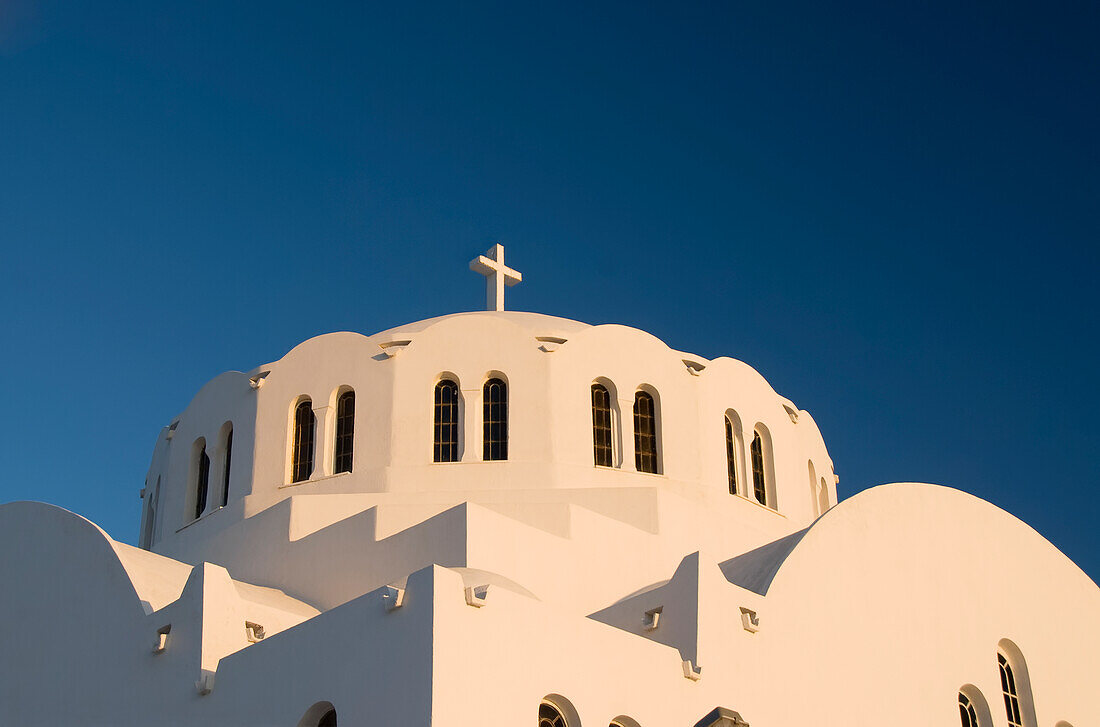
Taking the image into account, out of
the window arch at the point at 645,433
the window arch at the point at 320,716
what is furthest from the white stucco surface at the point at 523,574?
the window arch at the point at 645,433

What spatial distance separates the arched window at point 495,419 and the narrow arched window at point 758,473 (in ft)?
14.2

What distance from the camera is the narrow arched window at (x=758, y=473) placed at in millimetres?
21578

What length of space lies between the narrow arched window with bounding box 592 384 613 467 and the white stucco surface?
15 cm

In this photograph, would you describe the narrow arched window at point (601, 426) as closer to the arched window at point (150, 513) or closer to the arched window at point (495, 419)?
the arched window at point (495, 419)

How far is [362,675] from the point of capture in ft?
42.2

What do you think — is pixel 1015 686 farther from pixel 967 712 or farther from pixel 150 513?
pixel 150 513

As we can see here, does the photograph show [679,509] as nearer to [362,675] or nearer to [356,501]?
[356,501]

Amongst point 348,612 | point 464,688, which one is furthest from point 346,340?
point 464,688

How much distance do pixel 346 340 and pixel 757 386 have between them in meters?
6.92

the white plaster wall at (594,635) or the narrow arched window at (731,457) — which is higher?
the narrow arched window at (731,457)

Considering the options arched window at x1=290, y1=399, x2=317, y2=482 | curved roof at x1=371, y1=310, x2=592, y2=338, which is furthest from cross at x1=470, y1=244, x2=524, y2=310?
arched window at x1=290, y1=399, x2=317, y2=482

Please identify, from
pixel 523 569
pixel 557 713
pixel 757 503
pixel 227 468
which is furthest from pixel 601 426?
pixel 557 713

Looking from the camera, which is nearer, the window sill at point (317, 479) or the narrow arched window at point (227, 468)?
the window sill at point (317, 479)

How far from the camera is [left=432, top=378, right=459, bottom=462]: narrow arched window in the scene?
1970cm
